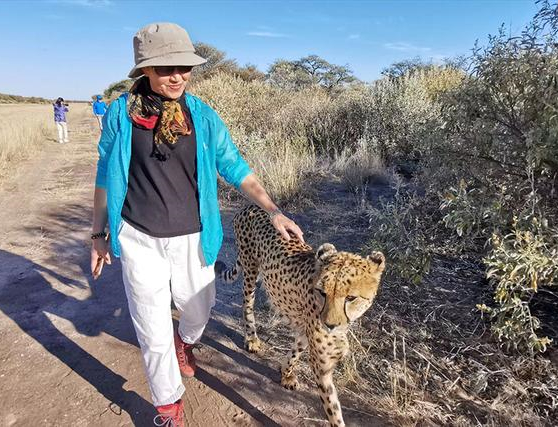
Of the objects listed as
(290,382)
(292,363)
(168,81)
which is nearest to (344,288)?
(292,363)

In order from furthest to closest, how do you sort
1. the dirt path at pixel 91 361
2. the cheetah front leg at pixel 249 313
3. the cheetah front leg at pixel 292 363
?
the cheetah front leg at pixel 249 313 → the cheetah front leg at pixel 292 363 → the dirt path at pixel 91 361

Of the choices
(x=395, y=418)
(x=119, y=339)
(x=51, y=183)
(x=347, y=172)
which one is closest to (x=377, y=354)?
(x=395, y=418)

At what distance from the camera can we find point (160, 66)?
75.3 inches

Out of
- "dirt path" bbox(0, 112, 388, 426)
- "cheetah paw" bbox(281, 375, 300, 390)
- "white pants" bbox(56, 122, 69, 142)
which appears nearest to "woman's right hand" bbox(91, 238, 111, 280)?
"dirt path" bbox(0, 112, 388, 426)

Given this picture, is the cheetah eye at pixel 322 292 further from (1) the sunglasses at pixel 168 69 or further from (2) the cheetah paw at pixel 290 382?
(1) the sunglasses at pixel 168 69

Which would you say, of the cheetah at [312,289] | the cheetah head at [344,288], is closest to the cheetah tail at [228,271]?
the cheetah at [312,289]

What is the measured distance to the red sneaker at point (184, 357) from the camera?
9.06 ft

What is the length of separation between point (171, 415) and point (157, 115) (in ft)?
5.22

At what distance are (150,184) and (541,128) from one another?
2395mm

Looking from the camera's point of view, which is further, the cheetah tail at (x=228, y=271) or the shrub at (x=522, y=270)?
the cheetah tail at (x=228, y=271)

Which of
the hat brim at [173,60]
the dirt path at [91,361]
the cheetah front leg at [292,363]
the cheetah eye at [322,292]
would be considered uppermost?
the hat brim at [173,60]

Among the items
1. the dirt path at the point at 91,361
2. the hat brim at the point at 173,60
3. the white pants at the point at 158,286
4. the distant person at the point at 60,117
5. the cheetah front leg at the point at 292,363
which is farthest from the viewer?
the distant person at the point at 60,117

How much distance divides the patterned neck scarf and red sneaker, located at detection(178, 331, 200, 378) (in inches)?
52.4

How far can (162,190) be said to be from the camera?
2.11 meters
